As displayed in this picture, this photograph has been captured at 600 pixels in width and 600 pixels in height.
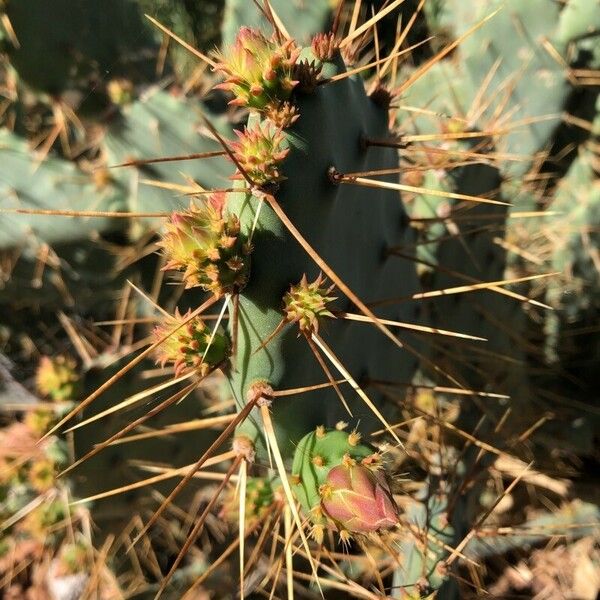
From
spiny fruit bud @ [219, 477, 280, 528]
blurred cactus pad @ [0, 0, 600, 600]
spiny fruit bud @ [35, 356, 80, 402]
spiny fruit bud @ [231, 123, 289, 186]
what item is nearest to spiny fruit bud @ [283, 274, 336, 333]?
blurred cactus pad @ [0, 0, 600, 600]

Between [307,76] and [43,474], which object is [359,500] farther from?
[43,474]

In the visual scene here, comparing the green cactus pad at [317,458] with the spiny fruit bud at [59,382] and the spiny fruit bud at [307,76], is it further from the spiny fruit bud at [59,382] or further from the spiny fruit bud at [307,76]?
the spiny fruit bud at [59,382]

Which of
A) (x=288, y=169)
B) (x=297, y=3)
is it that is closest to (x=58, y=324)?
(x=297, y=3)

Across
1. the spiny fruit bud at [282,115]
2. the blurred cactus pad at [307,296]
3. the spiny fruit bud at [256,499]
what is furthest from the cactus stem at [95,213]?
the spiny fruit bud at [256,499]

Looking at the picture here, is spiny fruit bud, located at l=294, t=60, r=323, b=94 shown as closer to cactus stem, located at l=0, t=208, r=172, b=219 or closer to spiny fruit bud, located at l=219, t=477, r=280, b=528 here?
cactus stem, located at l=0, t=208, r=172, b=219

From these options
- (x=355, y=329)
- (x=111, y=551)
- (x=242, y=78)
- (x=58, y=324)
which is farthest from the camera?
(x=58, y=324)

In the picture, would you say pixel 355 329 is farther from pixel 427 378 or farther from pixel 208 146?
pixel 208 146

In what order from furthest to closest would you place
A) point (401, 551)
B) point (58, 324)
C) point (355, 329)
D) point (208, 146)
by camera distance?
point (58, 324)
point (208, 146)
point (401, 551)
point (355, 329)
